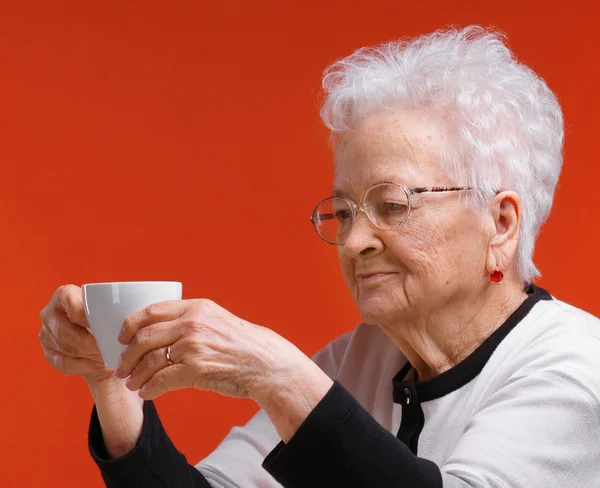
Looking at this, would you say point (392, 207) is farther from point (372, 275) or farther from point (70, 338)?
point (70, 338)

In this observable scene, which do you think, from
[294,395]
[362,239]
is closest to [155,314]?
[294,395]

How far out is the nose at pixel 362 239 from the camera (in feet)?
5.06

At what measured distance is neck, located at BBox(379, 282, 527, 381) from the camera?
1.59 metres

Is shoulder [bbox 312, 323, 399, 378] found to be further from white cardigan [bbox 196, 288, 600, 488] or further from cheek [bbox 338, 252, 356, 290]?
cheek [bbox 338, 252, 356, 290]

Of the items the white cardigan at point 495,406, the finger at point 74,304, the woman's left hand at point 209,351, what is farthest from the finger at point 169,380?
the white cardigan at point 495,406

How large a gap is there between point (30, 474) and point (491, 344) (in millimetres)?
1739

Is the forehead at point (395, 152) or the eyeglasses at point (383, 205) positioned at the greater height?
the forehead at point (395, 152)

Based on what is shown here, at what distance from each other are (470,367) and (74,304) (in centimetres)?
68

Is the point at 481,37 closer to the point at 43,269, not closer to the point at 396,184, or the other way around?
the point at 396,184

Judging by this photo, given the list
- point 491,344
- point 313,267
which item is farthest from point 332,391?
point 313,267

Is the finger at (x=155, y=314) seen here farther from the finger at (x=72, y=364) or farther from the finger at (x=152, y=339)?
the finger at (x=72, y=364)

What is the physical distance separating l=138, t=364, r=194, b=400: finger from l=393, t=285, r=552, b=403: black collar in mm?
566

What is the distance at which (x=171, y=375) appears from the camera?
1181mm

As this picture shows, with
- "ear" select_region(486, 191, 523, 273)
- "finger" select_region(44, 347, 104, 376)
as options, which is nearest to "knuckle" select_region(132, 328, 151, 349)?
"finger" select_region(44, 347, 104, 376)
